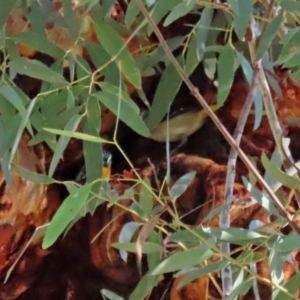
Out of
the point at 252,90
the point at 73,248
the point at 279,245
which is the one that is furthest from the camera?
the point at 73,248

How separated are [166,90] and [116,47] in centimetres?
14

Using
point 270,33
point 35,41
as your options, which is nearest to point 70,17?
point 35,41

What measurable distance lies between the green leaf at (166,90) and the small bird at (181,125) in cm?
25

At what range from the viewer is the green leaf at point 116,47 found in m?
0.68

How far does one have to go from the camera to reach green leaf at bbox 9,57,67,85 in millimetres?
676

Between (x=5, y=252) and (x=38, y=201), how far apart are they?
0.38 feet

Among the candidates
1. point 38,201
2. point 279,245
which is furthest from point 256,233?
point 38,201

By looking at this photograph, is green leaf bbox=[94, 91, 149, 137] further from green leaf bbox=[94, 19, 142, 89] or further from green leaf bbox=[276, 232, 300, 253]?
green leaf bbox=[276, 232, 300, 253]

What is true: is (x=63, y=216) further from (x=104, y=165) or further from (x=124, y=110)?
(x=104, y=165)

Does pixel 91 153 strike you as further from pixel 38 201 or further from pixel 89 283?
pixel 89 283

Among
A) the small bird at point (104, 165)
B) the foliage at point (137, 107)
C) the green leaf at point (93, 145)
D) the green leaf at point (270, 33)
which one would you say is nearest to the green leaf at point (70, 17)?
the foliage at point (137, 107)

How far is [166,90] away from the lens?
2.62 feet

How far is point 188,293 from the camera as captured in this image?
3.23 feet

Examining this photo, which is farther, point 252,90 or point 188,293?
point 188,293
